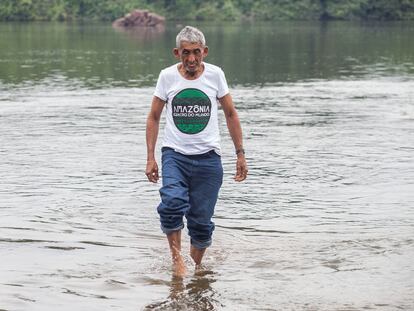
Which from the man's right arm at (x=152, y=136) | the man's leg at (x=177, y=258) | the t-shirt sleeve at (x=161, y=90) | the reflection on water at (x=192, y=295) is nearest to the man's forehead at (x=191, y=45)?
the t-shirt sleeve at (x=161, y=90)

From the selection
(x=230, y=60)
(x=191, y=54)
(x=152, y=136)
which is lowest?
(x=230, y=60)

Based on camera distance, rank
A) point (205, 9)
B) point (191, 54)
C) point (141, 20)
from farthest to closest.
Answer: point (205, 9), point (141, 20), point (191, 54)

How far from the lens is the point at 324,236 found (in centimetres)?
888

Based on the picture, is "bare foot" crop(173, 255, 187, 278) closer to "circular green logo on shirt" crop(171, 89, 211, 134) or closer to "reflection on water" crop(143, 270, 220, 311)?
"reflection on water" crop(143, 270, 220, 311)

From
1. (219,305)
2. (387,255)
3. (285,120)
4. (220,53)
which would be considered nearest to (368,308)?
(219,305)

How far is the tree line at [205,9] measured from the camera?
103 metres

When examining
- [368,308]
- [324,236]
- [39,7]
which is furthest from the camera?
[39,7]

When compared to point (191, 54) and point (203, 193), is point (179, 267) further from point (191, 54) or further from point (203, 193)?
point (191, 54)

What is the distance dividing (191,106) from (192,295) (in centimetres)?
145

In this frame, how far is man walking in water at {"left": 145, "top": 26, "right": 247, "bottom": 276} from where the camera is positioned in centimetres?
715

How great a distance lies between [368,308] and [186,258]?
2010 millimetres

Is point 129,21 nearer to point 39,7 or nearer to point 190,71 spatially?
point 39,7

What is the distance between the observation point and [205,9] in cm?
10781

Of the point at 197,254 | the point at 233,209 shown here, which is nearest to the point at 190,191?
the point at 197,254
